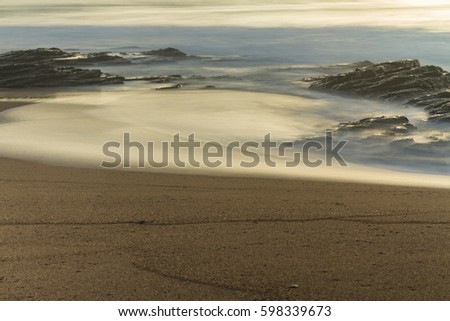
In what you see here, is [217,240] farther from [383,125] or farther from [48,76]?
[48,76]

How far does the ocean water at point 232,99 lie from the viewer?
952cm

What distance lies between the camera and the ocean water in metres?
9.52

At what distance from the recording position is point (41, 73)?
15.5m

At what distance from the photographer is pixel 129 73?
1716 centimetres

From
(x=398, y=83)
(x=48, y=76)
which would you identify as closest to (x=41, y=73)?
(x=48, y=76)

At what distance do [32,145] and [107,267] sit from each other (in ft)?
13.7

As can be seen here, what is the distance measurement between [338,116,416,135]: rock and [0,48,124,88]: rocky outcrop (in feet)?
19.9

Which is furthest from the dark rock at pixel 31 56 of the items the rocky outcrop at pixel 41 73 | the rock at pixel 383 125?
the rock at pixel 383 125

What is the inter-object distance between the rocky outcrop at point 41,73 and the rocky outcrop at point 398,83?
4751 millimetres

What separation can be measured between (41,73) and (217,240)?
1124 cm

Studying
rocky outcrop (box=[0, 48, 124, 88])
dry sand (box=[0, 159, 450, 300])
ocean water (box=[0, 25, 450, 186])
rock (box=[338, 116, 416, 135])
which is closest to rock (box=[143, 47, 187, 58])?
ocean water (box=[0, 25, 450, 186])

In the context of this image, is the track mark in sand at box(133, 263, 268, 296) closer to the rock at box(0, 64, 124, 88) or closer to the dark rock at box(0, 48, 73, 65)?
the rock at box(0, 64, 124, 88)

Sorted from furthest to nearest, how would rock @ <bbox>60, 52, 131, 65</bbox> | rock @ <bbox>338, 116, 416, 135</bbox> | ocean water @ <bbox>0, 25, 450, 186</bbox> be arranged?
rock @ <bbox>60, 52, 131, 65</bbox>, rock @ <bbox>338, 116, 416, 135</bbox>, ocean water @ <bbox>0, 25, 450, 186</bbox>

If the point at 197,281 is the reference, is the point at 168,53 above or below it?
above
